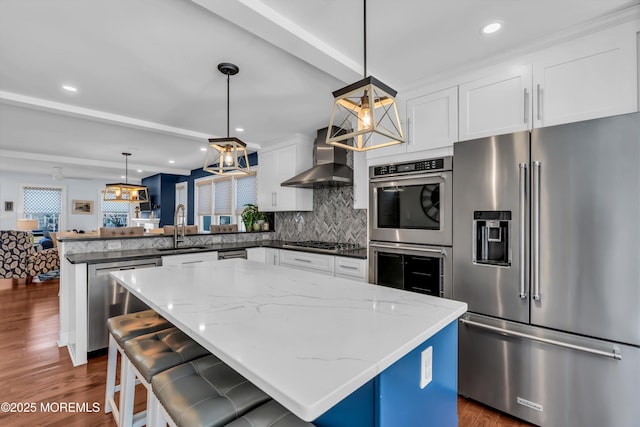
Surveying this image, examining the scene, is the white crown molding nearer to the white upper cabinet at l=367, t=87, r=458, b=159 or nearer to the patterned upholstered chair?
the white upper cabinet at l=367, t=87, r=458, b=159

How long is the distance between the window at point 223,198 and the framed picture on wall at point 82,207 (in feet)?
15.3

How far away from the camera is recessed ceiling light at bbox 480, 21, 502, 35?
5.77ft

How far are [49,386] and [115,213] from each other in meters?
9.12

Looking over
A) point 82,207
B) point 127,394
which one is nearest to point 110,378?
point 127,394

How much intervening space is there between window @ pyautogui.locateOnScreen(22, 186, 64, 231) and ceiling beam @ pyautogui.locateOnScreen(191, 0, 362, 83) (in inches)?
403

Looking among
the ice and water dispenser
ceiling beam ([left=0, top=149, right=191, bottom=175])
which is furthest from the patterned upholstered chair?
the ice and water dispenser

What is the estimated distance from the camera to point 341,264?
10.3 feet

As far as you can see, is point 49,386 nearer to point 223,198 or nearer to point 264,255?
point 264,255

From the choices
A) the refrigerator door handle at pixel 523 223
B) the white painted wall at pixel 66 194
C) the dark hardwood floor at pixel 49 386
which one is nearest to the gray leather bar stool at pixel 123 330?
the dark hardwood floor at pixel 49 386

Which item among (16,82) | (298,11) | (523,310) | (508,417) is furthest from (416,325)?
(16,82)

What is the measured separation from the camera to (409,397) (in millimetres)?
1013

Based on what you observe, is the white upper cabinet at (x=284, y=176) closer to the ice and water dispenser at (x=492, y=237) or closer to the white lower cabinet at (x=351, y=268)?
the white lower cabinet at (x=351, y=268)

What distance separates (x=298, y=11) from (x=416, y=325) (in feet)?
5.57

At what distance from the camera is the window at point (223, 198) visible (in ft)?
19.2
